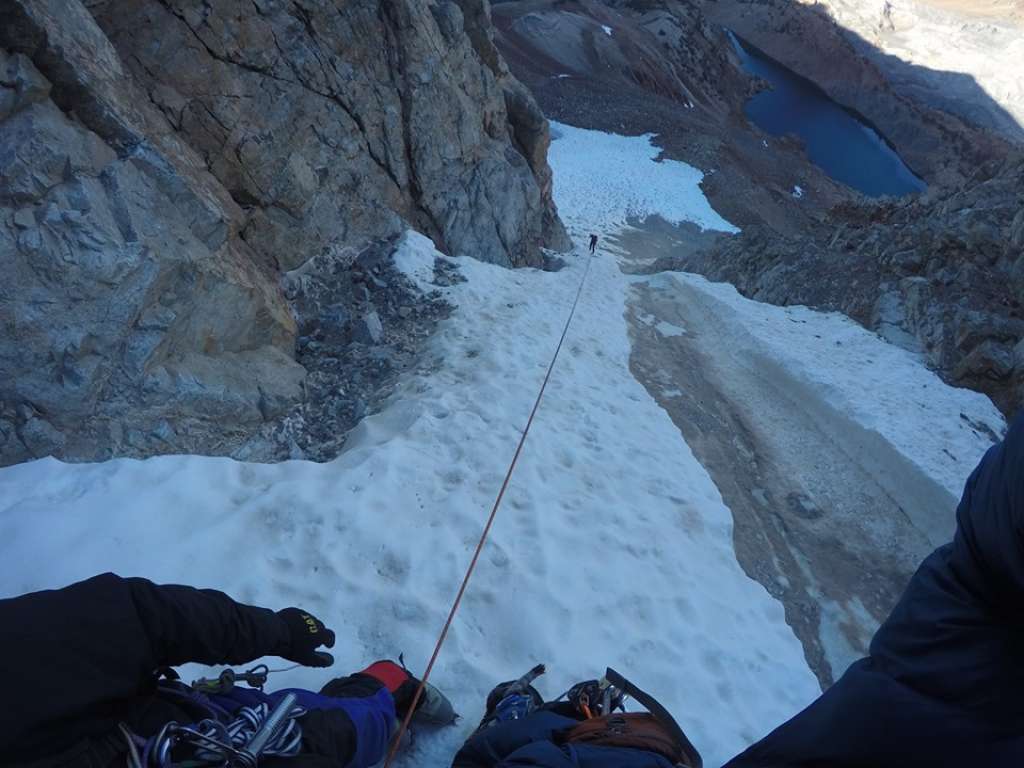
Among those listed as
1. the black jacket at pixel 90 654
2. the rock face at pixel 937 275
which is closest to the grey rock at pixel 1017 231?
the rock face at pixel 937 275

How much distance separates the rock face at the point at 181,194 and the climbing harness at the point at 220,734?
2743mm

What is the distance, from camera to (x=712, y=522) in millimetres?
5578

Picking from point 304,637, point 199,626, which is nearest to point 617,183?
point 304,637

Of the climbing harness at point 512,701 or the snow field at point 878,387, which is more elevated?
the snow field at point 878,387

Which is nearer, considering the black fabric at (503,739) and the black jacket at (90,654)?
the black jacket at (90,654)

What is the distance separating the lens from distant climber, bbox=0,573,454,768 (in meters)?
1.80

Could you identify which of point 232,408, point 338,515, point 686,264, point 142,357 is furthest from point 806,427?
point 686,264

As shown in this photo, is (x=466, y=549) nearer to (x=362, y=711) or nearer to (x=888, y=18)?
(x=362, y=711)

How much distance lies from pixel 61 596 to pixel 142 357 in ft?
10.7

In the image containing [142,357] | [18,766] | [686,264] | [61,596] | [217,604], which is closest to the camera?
[18,766]

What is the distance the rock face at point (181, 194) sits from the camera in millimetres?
4383

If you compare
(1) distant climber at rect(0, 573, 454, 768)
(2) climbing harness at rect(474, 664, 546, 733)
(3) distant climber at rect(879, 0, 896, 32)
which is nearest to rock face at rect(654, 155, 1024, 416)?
(2) climbing harness at rect(474, 664, 546, 733)

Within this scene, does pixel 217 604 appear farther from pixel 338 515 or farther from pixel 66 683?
pixel 338 515

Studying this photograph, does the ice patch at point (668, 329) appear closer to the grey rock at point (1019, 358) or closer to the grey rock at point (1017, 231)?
the grey rock at point (1019, 358)
